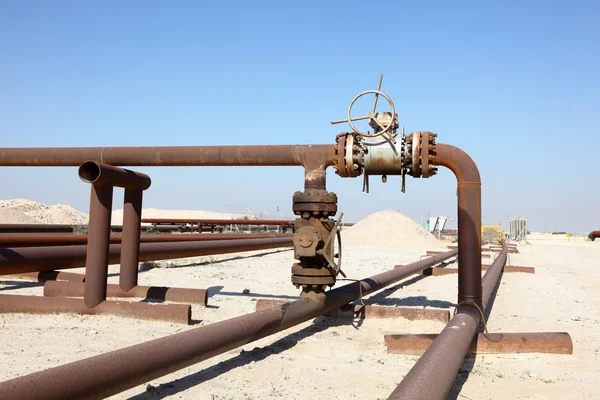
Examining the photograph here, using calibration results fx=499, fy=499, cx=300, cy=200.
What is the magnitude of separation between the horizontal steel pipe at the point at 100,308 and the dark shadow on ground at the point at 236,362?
0.84 m

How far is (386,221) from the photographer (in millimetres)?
22312

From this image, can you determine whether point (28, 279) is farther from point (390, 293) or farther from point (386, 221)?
point (386, 221)

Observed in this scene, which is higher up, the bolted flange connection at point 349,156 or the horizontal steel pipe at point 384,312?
the bolted flange connection at point 349,156

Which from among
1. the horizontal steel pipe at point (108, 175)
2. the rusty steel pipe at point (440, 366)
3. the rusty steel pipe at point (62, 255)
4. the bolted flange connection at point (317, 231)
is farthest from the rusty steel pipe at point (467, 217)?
the rusty steel pipe at point (62, 255)

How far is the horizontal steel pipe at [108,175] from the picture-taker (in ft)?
11.9

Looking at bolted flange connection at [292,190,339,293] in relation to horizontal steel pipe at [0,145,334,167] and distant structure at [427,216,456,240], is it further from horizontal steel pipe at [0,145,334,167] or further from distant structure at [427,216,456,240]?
distant structure at [427,216,456,240]

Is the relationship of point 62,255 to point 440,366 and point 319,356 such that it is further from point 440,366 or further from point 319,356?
point 440,366

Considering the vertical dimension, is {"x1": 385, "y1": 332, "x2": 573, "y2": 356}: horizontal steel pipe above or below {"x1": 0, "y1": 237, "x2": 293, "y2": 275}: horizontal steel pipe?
below

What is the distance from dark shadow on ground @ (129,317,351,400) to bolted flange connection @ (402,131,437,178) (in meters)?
1.34

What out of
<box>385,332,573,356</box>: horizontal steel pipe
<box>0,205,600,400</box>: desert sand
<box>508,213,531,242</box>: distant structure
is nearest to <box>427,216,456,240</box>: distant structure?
<box>508,213,531,242</box>: distant structure

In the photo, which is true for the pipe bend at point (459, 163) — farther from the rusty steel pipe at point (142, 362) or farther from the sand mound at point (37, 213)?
the sand mound at point (37, 213)

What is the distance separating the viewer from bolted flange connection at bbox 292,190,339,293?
3.47 metres

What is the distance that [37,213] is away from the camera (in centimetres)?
3309

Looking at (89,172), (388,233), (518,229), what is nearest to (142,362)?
(89,172)
